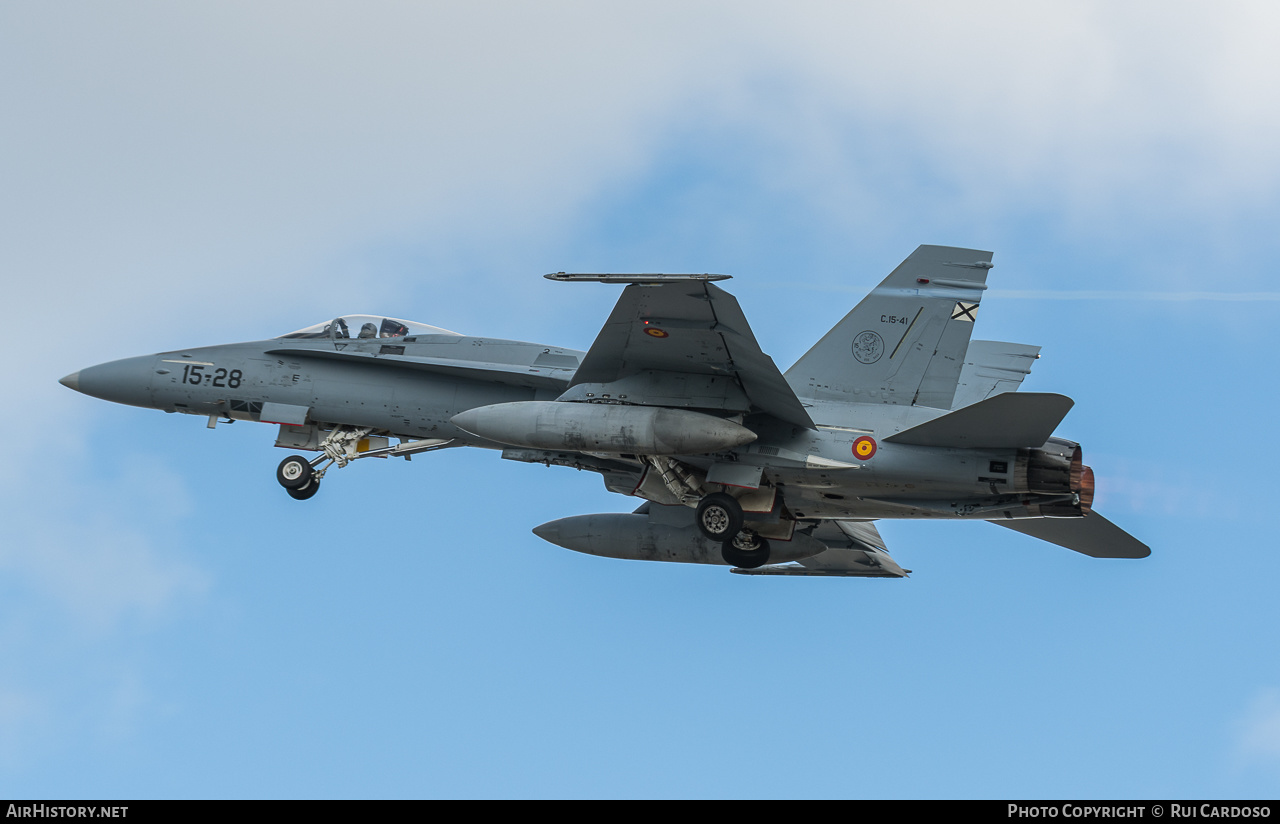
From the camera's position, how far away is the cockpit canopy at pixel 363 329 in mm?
18109

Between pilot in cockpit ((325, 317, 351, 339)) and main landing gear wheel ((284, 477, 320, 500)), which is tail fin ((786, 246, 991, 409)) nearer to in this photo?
pilot in cockpit ((325, 317, 351, 339))

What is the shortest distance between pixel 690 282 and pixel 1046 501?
516cm

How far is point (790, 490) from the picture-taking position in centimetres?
1700

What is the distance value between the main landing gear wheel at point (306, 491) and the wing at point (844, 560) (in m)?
6.60

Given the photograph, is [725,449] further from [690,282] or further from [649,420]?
[690,282]

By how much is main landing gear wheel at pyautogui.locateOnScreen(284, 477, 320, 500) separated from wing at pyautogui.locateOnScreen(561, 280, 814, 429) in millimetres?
4038

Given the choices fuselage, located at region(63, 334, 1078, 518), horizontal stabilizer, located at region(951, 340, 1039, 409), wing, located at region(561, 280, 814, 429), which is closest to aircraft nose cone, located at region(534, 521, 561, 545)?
fuselage, located at region(63, 334, 1078, 518)

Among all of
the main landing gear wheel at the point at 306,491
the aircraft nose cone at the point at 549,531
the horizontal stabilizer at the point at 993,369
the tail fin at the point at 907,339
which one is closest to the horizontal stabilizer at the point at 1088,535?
the horizontal stabilizer at the point at 993,369

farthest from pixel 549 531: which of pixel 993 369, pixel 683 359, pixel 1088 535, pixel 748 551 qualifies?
pixel 1088 535

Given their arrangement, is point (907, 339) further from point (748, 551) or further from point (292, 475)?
point (292, 475)

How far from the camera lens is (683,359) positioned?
50.9 ft

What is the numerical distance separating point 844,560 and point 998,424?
6.00 metres

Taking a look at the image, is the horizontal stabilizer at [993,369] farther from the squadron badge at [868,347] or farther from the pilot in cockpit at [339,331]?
the pilot in cockpit at [339,331]
